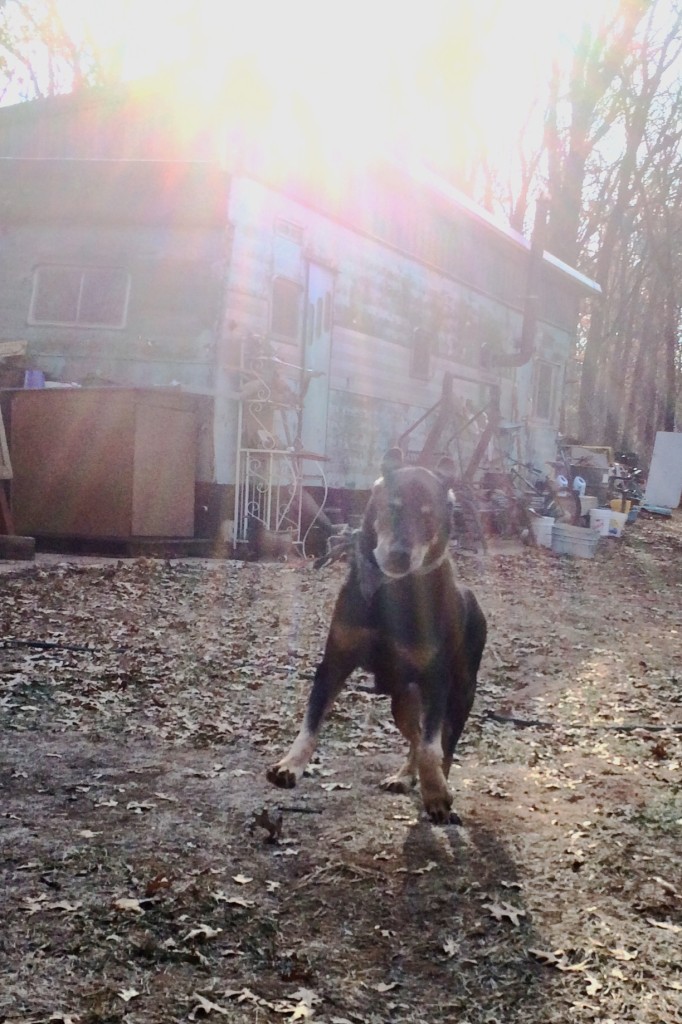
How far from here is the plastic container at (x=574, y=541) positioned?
48.9ft

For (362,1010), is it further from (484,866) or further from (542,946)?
(484,866)

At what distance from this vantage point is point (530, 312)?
60.4 ft

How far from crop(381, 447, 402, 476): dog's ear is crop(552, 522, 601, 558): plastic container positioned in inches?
453

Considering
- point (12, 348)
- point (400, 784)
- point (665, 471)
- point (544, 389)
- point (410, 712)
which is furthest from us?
point (665, 471)

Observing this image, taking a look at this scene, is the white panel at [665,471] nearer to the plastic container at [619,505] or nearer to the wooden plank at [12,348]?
the plastic container at [619,505]

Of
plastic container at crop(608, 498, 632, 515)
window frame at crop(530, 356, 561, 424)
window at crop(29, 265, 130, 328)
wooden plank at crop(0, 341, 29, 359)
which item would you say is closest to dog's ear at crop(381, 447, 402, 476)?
window at crop(29, 265, 130, 328)

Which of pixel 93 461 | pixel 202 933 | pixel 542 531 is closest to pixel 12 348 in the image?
pixel 93 461

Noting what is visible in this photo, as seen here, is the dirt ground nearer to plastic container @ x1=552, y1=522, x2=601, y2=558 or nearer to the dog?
the dog

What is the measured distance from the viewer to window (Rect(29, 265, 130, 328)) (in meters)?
11.3

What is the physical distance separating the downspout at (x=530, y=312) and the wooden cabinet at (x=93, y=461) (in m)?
8.85

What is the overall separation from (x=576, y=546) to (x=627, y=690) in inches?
344

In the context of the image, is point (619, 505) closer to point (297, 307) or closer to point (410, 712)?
point (297, 307)

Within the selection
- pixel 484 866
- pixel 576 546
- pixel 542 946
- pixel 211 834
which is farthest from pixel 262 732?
pixel 576 546

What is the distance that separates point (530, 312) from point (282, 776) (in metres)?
16.0
